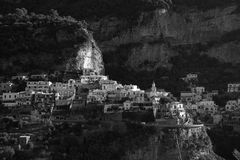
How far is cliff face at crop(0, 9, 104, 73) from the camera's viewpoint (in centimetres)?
8862

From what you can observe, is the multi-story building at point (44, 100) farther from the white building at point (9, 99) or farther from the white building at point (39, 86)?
the white building at point (39, 86)

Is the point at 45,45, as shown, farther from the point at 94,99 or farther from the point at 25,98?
the point at 94,99

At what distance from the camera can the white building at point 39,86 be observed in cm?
8319

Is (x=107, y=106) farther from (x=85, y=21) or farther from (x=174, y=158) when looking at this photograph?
(x=85, y=21)

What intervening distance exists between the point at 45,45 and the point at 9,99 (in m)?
11.4

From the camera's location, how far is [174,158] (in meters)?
72.9

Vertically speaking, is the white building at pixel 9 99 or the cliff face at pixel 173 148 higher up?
the white building at pixel 9 99

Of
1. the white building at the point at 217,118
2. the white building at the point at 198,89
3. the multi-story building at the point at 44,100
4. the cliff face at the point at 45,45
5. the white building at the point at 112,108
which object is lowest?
the white building at the point at 217,118

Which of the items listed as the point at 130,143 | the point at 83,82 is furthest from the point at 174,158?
the point at 83,82

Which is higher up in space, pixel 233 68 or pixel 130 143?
pixel 233 68

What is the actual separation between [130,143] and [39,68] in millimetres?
19415

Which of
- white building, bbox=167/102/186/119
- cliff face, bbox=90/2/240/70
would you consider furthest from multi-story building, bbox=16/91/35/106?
cliff face, bbox=90/2/240/70

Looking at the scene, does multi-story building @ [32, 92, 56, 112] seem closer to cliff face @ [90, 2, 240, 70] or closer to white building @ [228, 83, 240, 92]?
cliff face @ [90, 2, 240, 70]

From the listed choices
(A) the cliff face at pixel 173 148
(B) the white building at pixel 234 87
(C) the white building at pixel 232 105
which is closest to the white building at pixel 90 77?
(C) the white building at pixel 232 105
